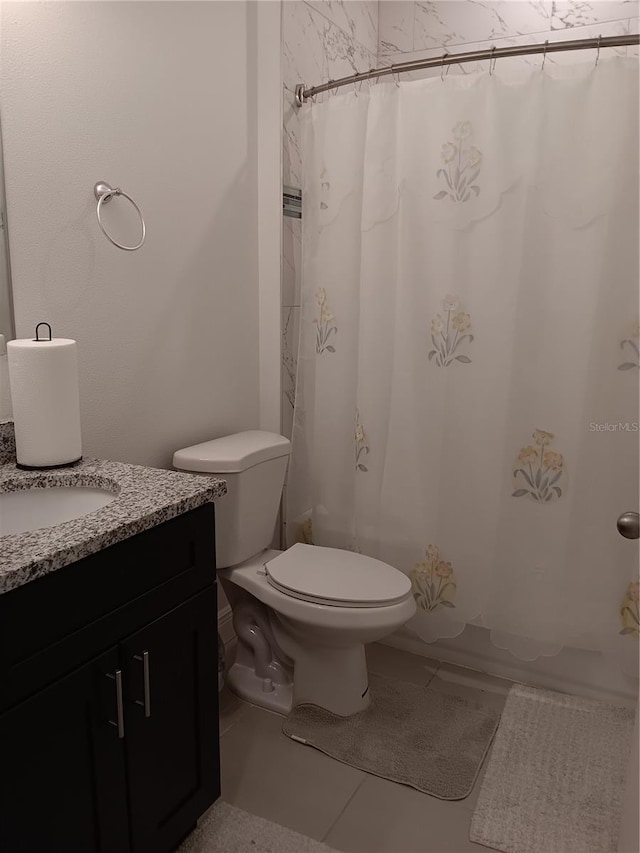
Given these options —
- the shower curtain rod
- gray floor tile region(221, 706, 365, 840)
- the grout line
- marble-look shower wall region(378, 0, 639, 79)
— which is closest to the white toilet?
gray floor tile region(221, 706, 365, 840)

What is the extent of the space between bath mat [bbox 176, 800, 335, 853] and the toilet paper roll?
0.93m

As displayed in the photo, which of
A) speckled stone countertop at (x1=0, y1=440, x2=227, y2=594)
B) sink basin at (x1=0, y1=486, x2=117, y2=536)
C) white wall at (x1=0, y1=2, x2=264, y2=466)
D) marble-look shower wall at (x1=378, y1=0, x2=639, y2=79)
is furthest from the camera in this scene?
marble-look shower wall at (x1=378, y1=0, x2=639, y2=79)

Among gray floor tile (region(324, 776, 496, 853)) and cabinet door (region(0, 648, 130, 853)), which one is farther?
gray floor tile (region(324, 776, 496, 853))

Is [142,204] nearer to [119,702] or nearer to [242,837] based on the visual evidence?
[119,702]

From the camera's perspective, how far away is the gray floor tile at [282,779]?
173cm

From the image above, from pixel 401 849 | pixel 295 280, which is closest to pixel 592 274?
pixel 295 280

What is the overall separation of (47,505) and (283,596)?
2.47 feet

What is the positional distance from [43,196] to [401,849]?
1.74m

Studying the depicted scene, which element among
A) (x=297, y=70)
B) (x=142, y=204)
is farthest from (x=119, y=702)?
(x=297, y=70)

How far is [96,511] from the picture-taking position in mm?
1294

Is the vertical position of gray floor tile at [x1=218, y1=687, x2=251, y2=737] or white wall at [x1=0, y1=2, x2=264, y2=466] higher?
white wall at [x1=0, y1=2, x2=264, y2=466]

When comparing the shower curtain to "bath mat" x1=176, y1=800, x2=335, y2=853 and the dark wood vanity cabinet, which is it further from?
the dark wood vanity cabinet

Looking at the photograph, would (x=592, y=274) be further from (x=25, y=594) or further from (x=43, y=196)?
(x=25, y=594)

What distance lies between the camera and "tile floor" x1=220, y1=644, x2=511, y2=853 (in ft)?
5.48
